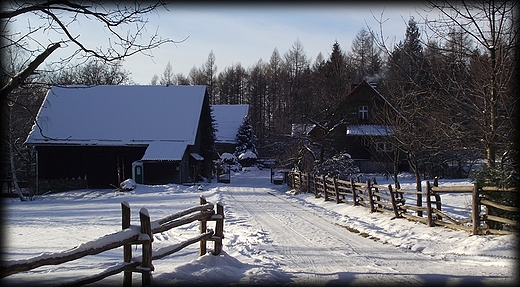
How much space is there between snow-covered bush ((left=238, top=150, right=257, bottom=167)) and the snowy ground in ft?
125

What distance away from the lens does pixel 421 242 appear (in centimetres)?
1140

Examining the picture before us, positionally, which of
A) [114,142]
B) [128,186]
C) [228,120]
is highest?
[228,120]

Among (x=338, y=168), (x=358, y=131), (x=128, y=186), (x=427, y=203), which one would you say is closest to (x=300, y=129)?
(x=338, y=168)

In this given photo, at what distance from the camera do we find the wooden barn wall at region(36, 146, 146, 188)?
36.3m

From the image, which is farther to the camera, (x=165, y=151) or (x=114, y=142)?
(x=114, y=142)

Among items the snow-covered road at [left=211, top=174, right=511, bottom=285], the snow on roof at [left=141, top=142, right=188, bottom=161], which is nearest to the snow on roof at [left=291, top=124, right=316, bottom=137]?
the snow on roof at [left=141, top=142, right=188, bottom=161]

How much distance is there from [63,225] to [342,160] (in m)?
18.0

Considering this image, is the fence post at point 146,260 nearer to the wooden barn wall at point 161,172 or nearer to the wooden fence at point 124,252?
the wooden fence at point 124,252

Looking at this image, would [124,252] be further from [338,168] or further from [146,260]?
[338,168]

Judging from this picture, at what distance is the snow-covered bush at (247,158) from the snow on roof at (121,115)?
16600mm

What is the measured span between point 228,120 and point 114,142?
97.9 feet

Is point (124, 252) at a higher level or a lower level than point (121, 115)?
lower

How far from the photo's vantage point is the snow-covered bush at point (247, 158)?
57562 millimetres

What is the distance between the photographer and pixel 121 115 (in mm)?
39281
